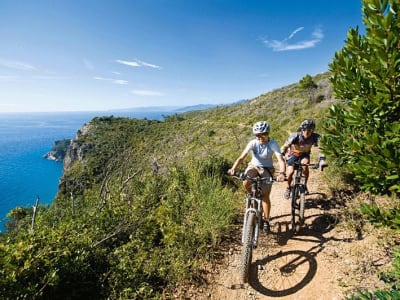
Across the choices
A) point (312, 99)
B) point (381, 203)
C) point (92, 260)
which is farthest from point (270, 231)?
point (312, 99)

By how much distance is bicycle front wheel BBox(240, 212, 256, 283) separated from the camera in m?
3.45

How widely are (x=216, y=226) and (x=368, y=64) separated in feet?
11.0

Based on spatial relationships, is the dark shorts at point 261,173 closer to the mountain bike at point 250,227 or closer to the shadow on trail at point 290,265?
the mountain bike at point 250,227

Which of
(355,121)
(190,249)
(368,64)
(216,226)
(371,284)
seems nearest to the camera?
(368,64)

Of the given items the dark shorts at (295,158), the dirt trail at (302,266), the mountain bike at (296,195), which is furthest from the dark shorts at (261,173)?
the dirt trail at (302,266)

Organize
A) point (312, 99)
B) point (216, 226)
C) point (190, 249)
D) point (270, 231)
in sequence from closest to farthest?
point (190, 249) → point (216, 226) → point (270, 231) → point (312, 99)

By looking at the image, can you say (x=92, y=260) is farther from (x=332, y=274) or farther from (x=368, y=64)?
(x=368, y=64)

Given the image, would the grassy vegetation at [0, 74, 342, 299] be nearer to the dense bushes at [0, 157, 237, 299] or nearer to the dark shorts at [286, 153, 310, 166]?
the dense bushes at [0, 157, 237, 299]

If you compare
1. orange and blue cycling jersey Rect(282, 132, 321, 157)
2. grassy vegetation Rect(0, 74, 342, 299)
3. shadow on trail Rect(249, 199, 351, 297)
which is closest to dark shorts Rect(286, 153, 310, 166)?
orange and blue cycling jersey Rect(282, 132, 321, 157)

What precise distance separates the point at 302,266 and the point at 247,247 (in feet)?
3.97

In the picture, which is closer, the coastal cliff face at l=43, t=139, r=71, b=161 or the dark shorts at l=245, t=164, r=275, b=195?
the dark shorts at l=245, t=164, r=275, b=195

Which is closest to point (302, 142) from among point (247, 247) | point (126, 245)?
point (247, 247)

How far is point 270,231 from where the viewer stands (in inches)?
197

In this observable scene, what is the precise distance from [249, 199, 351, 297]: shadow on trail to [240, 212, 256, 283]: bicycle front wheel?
23 cm
